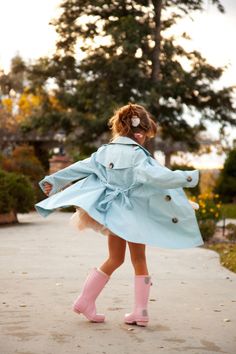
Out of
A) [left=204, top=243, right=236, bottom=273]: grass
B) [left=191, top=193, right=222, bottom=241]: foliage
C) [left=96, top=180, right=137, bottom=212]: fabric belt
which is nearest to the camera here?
[left=96, top=180, right=137, bottom=212]: fabric belt

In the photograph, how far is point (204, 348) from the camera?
4676mm

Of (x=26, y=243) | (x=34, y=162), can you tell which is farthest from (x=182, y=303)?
(x=34, y=162)

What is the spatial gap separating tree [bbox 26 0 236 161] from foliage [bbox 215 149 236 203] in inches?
162

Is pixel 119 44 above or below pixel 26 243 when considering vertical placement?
above

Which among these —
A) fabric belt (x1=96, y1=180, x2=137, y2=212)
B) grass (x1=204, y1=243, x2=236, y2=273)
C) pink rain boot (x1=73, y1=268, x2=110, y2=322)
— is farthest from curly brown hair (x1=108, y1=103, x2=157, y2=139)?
grass (x1=204, y1=243, x2=236, y2=273)

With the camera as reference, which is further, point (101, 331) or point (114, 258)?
point (114, 258)

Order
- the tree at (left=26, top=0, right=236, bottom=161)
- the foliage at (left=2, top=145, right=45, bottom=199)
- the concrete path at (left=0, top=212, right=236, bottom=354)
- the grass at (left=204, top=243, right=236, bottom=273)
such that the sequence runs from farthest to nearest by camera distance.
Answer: the tree at (left=26, top=0, right=236, bottom=161), the foliage at (left=2, top=145, right=45, bottom=199), the grass at (left=204, top=243, right=236, bottom=273), the concrete path at (left=0, top=212, right=236, bottom=354)

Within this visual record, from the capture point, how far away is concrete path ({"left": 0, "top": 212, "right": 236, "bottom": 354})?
187 inches

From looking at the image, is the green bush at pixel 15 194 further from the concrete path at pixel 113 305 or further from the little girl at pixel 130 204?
the little girl at pixel 130 204

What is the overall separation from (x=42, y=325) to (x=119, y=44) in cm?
2370

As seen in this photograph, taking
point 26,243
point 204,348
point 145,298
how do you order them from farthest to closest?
point 26,243
point 145,298
point 204,348

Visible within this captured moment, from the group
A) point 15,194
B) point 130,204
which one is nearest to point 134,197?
point 130,204

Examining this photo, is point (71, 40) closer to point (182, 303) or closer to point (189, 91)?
point (189, 91)

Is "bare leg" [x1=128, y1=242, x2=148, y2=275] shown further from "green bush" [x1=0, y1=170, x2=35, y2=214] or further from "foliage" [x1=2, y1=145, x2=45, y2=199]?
"foliage" [x1=2, y1=145, x2=45, y2=199]
